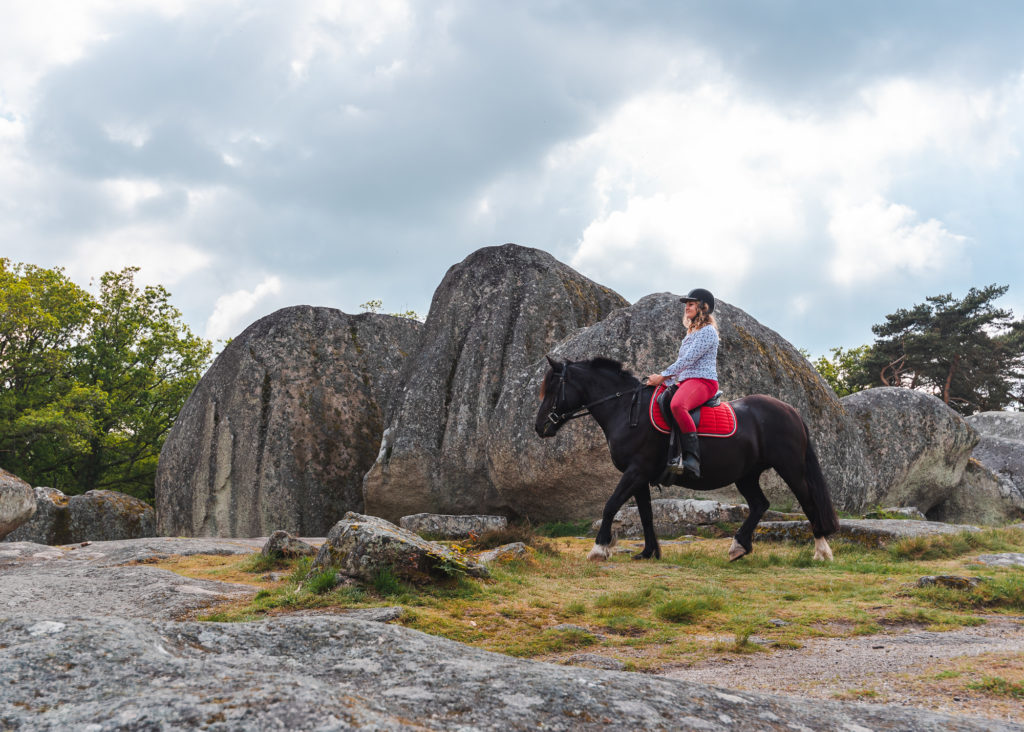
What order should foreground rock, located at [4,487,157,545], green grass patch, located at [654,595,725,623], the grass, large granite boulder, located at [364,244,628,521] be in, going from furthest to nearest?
foreground rock, located at [4,487,157,545]
large granite boulder, located at [364,244,628,521]
green grass patch, located at [654,595,725,623]
the grass

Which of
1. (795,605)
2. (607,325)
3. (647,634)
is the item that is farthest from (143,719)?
(607,325)

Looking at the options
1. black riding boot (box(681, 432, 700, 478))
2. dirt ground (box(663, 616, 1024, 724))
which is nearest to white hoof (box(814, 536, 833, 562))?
black riding boot (box(681, 432, 700, 478))

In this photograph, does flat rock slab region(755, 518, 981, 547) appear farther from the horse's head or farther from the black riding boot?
the horse's head

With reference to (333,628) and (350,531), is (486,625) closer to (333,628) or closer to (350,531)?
(350,531)

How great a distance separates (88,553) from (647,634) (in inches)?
352

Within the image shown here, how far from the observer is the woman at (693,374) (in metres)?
9.66

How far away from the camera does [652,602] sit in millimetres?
6664

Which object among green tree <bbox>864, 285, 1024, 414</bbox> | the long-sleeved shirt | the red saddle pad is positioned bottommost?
the red saddle pad

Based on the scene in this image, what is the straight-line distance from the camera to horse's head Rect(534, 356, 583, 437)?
1059 centimetres

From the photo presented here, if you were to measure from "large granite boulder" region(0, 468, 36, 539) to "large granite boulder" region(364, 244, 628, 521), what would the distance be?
6581 mm

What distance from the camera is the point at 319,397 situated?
64.7ft

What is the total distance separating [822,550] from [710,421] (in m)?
2.29

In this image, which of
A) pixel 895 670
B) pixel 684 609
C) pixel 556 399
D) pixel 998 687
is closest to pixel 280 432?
pixel 556 399

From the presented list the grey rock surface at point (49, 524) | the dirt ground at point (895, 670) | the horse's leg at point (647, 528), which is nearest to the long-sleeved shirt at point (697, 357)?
the horse's leg at point (647, 528)
